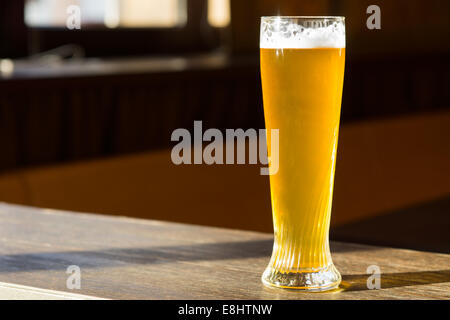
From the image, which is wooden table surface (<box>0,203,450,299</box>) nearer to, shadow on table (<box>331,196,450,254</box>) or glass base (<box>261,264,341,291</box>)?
glass base (<box>261,264,341,291</box>)

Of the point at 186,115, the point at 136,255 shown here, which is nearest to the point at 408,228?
the point at 136,255

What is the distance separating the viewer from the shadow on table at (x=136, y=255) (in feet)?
2.51

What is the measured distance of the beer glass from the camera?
685 millimetres

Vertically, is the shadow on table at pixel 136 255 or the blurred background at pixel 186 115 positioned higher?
the shadow on table at pixel 136 255

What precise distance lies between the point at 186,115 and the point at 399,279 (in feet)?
9.97

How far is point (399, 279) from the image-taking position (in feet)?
2.36

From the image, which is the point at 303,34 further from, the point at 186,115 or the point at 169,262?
the point at 186,115

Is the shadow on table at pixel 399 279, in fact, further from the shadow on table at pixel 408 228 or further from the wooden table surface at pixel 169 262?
the shadow on table at pixel 408 228

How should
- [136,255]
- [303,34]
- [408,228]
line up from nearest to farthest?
1. [303,34]
2. [136,255]
3. [408,228]

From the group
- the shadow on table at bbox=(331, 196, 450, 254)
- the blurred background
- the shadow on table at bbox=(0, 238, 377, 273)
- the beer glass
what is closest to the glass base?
the beer glass

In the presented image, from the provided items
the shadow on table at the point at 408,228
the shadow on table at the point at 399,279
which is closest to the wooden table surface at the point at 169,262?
the shadow on table at the point at 399,279

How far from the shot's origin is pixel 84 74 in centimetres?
323

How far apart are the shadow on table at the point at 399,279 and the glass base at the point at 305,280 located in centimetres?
1
